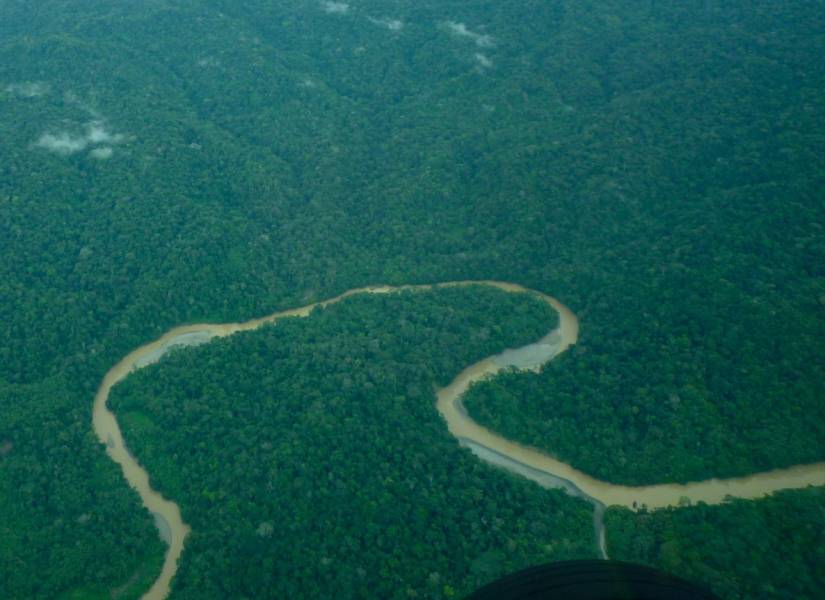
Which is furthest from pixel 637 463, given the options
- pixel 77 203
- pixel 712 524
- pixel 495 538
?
pixel 77 203

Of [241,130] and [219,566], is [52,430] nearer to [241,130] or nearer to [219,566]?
[219,566]

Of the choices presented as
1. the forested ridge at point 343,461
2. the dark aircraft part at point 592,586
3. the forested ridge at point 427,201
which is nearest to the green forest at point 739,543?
the forested ridge at point 343,461

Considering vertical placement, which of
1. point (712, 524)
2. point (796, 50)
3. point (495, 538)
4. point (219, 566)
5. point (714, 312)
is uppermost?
point (796, 50)

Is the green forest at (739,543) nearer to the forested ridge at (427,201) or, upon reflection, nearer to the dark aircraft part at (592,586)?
the forested ridge at (427,201)

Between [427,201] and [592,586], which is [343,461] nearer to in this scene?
[592,586]

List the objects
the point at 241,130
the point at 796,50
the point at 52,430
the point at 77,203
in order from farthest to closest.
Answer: the point at 241,130, the point at 796,50, the point at 77,203, the point at 52,430

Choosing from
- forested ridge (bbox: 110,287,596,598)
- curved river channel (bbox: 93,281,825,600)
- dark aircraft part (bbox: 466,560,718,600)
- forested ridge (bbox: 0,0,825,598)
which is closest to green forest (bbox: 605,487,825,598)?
curved river channel (bbox: 93,281,825,600)
